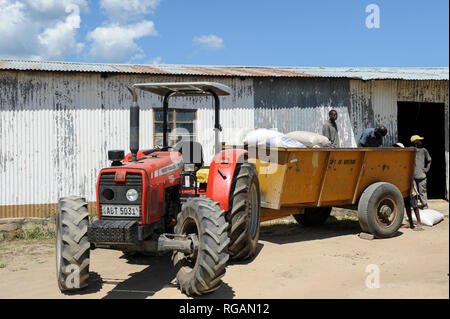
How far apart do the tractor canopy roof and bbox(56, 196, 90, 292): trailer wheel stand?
6.27ft

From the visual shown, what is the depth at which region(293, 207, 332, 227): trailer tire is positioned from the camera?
9242 mm

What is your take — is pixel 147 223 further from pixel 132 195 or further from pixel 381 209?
pixel 381 209

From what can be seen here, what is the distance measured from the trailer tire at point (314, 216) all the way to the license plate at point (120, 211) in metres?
5.08

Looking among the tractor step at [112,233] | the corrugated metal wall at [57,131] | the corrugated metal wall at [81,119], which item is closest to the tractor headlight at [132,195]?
the tractor step at [112,233]

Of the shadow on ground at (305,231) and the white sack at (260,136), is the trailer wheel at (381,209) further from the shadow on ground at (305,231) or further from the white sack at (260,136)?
the white sack at (260,136)

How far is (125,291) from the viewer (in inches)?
204

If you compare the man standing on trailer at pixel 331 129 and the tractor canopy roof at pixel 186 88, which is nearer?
the tractor canopy roof at pixel 186 88

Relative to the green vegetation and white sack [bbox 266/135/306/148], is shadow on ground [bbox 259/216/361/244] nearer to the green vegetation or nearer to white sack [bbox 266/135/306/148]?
white sack [bbox 266/135/306/148]

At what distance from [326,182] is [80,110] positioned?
596cm

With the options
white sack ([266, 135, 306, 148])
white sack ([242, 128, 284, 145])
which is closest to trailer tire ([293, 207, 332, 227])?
white sack ([266, 135, 306, 148])

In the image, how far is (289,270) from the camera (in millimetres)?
5973

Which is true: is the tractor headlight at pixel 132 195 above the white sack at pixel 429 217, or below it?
above

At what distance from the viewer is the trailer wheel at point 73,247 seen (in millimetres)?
4688
